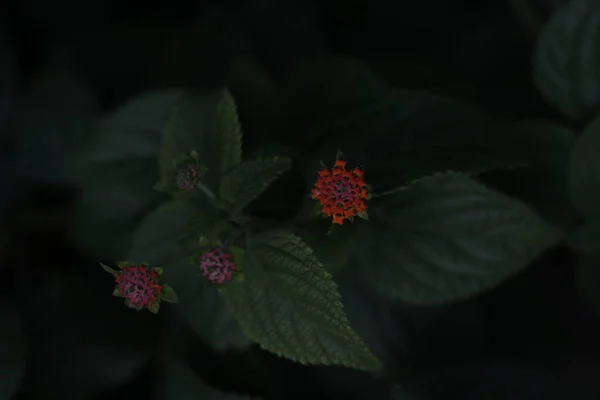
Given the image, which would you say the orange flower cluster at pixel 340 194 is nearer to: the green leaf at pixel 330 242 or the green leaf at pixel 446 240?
the green leaf at pixel 330 242

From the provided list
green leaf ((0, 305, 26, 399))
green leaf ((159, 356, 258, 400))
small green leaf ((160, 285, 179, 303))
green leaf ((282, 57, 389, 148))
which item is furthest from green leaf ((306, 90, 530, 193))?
green leaf ((0, 305, 26, 399))

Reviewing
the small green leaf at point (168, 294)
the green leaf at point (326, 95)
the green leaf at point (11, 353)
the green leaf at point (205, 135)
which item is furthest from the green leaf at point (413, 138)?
the green leaf at point (11, 353)

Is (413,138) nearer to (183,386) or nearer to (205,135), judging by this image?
(205,135)

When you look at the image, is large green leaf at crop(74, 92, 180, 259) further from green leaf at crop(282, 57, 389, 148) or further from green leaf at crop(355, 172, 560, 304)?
green leaf at crop(355, 172, 560, 304)

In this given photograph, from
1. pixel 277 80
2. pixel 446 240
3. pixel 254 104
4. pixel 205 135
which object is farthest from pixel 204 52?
pixel 446 240

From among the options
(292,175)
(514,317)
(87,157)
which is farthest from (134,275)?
(514,317)

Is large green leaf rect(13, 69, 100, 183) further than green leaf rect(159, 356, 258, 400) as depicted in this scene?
Yes

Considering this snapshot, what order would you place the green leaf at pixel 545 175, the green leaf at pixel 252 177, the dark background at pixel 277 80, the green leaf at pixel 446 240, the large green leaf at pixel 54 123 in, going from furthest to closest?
the large green leaf at pixel 54 123
the dark background at pixel 277 80
the green leaf at pixel 545 175
the green leaf at pixel 446 240
the green leaf at pixel 252 177
